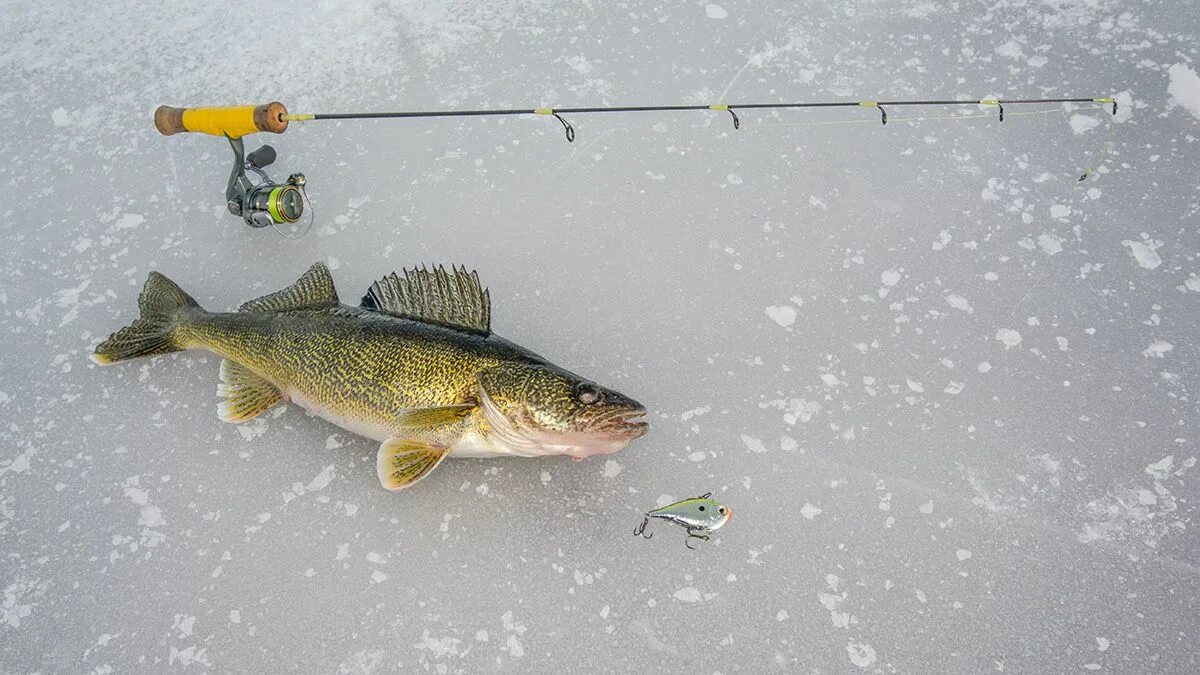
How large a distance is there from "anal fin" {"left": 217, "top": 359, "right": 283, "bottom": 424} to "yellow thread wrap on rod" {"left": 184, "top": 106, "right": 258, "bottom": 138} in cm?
71

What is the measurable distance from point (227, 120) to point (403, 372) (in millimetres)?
1017

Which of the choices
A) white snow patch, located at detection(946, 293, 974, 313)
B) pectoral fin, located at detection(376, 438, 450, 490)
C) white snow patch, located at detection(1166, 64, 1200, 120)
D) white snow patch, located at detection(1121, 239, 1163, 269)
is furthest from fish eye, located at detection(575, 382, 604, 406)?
white snow patch, located at detection(1166, 64, 1200, 120)

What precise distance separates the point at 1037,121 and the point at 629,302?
5.36 feet

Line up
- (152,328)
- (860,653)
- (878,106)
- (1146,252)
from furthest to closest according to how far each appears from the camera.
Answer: (878,106)
(1146,252)
(152,328)
(860,653)

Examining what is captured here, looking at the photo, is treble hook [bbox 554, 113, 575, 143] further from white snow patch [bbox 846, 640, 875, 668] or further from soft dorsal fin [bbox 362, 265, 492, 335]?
white snow patch [bbox 846, 640, 875, 668]

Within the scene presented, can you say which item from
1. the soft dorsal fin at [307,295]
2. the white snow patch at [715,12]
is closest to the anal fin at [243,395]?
the soft dorsal fin at [307,295]

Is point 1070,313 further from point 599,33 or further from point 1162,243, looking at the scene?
point 599,33

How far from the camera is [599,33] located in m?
3.36

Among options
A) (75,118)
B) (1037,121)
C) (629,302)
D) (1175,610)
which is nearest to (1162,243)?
(1037,121)

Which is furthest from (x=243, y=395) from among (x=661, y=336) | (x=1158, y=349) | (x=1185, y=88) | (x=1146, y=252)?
(x=1185, y=88)

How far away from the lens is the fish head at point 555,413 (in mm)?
1945

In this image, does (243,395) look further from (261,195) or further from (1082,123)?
(1082,123)

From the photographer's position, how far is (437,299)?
2.20 meters

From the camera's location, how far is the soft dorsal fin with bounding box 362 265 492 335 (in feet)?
7.08
